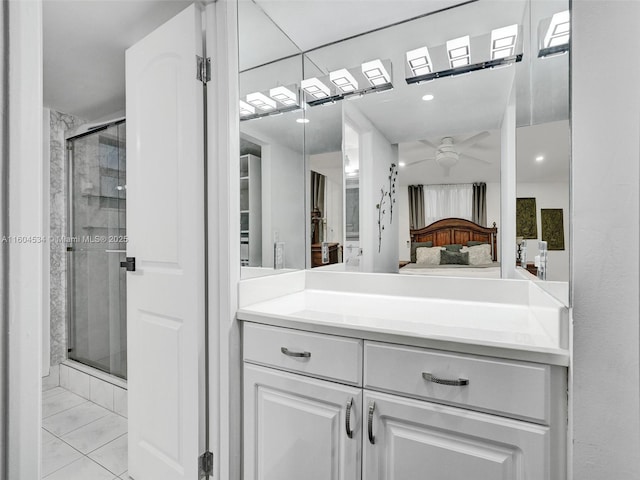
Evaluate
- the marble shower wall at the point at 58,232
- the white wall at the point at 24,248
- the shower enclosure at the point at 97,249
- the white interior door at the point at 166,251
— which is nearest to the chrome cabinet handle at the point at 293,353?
the white interior door at the point at 166,251

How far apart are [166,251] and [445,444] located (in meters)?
1.28

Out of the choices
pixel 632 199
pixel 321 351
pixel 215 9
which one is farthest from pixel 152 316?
pixel 632 199

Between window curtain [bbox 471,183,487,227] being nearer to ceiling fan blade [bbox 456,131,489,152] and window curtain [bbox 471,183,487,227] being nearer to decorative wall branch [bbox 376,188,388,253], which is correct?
ceiling fan blade [bbox 456,131,489,152]

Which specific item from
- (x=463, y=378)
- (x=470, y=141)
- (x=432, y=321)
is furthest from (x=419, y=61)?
(x=463, y=378)

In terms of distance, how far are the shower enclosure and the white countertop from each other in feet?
5.38

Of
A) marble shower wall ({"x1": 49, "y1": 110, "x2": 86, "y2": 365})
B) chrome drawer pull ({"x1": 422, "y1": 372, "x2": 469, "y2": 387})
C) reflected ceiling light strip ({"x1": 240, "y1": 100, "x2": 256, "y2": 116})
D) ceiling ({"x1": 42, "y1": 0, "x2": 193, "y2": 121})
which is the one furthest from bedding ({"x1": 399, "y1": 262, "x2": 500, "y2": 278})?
marble shower wall ({"x1": 49, "y1": 110, "x2": 86, "y2": 365})

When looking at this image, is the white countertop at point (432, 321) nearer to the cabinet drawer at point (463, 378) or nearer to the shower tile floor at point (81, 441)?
the cabinet drawer at point (463, 378)

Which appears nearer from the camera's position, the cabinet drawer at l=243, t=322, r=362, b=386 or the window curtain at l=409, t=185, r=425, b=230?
the cabinet drawer at l=243, t=322, r=362, b=386

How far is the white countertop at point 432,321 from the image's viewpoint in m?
0.96

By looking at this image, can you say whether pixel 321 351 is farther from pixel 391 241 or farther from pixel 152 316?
pixel 152 316

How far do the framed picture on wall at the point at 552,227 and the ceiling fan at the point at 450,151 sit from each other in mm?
467

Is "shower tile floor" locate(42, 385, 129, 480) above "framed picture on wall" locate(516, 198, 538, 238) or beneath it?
beneath

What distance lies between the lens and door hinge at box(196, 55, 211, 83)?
1.43m

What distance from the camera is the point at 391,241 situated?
1731 millimetres
